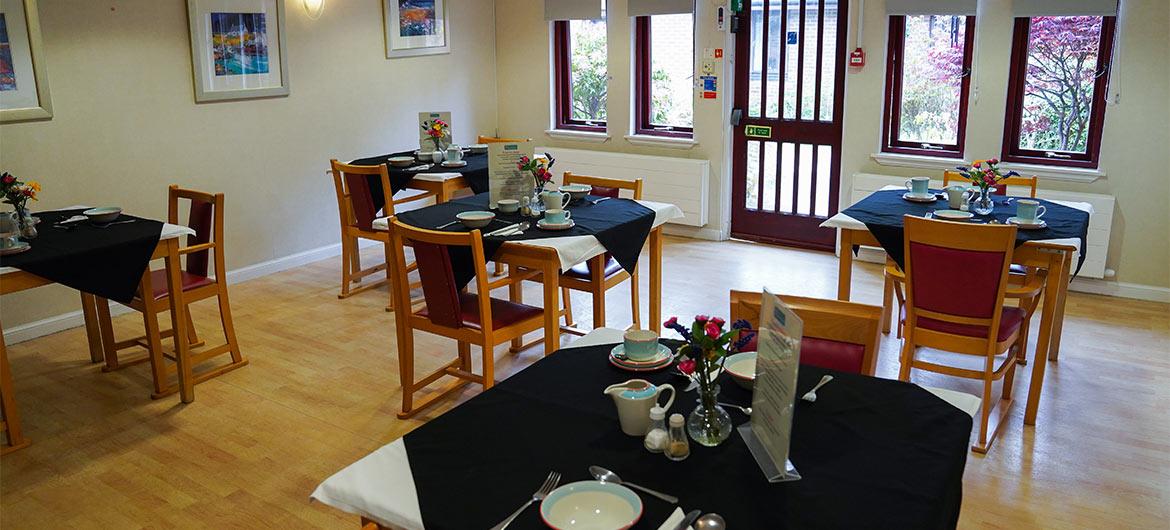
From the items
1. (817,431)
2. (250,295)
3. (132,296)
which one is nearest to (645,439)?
(817,431)

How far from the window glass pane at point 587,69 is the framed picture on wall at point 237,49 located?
239 cm

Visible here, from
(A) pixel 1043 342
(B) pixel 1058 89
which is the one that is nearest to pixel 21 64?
(A) pixel 1043 342

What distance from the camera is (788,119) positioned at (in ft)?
21.2

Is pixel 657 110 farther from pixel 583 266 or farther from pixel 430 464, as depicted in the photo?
pixel 430 464

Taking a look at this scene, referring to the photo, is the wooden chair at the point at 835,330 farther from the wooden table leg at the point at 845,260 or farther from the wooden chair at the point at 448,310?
the wooden table leg at the point at 845,260

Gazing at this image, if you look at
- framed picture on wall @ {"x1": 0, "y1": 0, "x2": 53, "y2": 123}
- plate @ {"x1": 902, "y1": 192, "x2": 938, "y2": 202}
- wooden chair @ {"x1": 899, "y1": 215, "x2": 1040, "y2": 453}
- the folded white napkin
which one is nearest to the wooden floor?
wooden chair @ {"x1": 899, "y1": 215, "x2": 1040, "y2": 453}

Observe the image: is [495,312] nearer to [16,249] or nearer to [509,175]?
[509,175]

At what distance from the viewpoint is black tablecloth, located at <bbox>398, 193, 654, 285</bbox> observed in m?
3.78

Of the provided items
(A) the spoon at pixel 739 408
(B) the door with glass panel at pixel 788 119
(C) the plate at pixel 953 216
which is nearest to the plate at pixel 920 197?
(C) the plate at pixel 953 216

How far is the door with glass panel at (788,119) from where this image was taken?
20.4 ft

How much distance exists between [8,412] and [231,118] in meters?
2.62

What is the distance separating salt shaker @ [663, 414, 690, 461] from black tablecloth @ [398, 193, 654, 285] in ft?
5.92

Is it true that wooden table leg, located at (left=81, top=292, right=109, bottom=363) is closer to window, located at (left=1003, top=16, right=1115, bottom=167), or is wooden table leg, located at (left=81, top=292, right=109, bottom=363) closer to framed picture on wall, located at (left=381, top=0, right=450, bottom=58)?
framed picture on wall, located at (left=381, top=0, right=450, bottom=58)

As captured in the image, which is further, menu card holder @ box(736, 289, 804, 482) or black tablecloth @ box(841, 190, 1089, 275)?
black tablecloth @ box(841, 190, 1089, 275)
